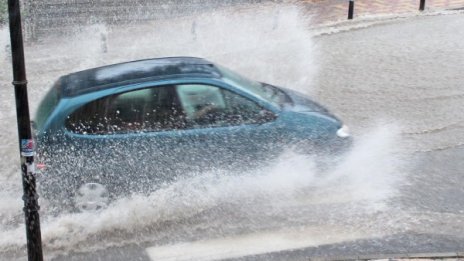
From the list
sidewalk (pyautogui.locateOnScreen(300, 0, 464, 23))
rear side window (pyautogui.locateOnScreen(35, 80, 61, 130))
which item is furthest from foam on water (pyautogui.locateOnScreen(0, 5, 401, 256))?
sidewalk (pyautogui.locateOnScreen(300, 0, 464, 23))

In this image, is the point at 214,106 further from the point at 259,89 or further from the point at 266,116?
the point at 259,89

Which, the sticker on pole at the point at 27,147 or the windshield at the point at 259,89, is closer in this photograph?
the sticker on pole at the point at 27,147

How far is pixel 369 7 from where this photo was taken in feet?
67.5

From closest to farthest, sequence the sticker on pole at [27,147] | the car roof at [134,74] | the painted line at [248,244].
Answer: the sticker on pole at [27,147] → the painted line at [248,244] → the car roof at [134,74]

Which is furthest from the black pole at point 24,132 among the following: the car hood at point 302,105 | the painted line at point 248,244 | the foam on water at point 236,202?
the car hood at point 302,105

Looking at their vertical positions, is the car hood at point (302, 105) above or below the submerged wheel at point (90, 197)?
above

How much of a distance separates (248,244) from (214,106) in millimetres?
1694

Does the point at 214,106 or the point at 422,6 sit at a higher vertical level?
the point at 214,106

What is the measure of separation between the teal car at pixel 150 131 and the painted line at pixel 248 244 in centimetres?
102

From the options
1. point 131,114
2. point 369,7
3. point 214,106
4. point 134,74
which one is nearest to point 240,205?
point 214,106

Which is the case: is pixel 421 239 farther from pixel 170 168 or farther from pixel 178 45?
pixel 178 45

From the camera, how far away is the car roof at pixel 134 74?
7.32m

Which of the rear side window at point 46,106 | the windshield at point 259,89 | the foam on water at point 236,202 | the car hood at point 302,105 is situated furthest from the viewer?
the car hood at point 302,105

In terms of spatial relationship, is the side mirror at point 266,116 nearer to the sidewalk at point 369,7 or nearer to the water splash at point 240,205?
the water splash at point 240,205
